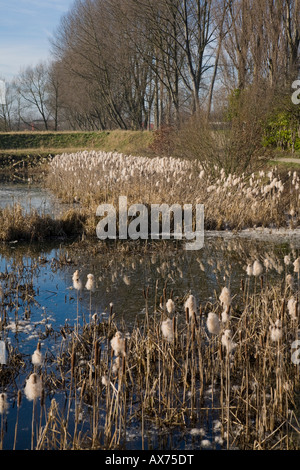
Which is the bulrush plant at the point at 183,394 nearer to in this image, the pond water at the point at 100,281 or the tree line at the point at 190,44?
the pond water at the point at 100,281

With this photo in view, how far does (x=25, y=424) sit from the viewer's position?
3.28 m

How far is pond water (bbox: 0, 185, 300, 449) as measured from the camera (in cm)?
404

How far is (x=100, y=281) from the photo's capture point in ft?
21.1

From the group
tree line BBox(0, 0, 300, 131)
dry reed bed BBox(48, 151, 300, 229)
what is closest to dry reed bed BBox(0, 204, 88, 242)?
dry reed bed BBox(48, 151, 300, 229)

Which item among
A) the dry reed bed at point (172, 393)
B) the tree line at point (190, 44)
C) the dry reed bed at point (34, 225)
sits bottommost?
the dry reed bed at point (172, 393)

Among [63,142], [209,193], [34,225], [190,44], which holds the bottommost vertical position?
[34,225]

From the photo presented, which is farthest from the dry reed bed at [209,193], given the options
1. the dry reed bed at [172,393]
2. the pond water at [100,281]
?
the dry reed bed at [172,393]

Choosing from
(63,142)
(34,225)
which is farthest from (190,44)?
(34,225)

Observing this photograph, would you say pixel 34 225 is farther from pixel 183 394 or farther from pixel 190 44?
pixel 190 44

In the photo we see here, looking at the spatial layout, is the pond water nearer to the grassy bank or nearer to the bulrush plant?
the bulrush plant

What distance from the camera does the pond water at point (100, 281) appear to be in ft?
13.3

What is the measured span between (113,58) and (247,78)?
38.6 ft
